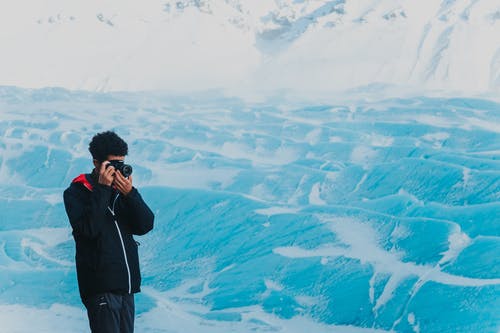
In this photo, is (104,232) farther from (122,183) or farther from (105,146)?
(105,146)

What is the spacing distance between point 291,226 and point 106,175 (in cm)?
418

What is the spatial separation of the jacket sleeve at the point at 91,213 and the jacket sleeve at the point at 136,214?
0.07 metres

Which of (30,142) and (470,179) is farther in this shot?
(30,142)

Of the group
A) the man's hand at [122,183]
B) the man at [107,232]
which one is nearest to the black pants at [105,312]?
the man at [107,232]

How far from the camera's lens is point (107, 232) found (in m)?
2.31

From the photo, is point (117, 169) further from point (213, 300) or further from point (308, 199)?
point (308, 199)

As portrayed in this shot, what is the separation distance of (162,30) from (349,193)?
112 ft

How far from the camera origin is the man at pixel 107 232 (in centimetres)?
229

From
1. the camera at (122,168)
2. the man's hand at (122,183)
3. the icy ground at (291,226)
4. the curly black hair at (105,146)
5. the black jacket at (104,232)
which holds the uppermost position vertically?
the curly black hair at (105,146)

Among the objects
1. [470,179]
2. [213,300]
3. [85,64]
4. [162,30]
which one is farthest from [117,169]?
[162,30]

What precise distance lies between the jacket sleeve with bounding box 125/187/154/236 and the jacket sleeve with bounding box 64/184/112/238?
0.24 feet

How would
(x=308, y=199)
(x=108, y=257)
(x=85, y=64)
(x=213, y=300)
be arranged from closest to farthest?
(x=108, y=257) → (x=213, y=300) → (x=308, y=199) → (x=85, y=64)

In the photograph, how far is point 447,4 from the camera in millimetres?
32062

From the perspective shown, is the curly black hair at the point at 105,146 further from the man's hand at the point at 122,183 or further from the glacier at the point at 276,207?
the glacier at the point at 276,207
